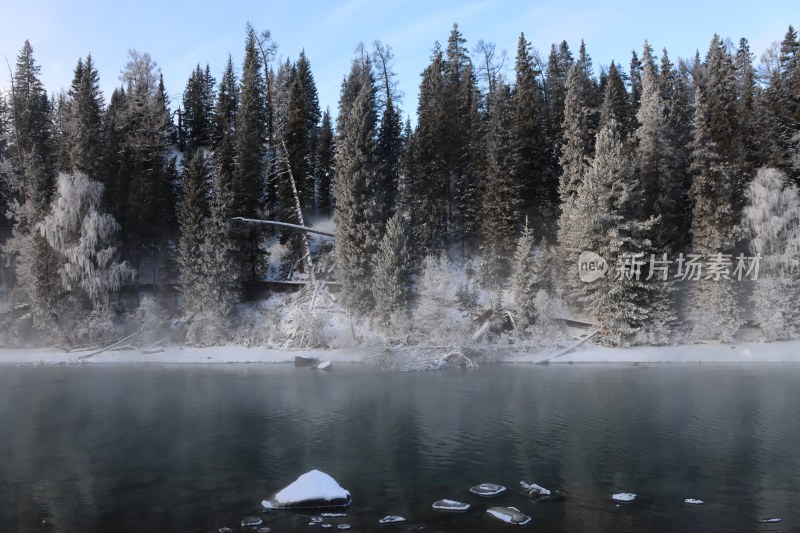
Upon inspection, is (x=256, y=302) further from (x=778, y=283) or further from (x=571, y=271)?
(x=778, y=283)

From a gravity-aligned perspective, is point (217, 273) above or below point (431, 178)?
below

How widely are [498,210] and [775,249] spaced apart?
20605 millimetres

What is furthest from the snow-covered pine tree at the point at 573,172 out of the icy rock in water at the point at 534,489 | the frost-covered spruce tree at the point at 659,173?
the icy rock in water at the point at 534,489

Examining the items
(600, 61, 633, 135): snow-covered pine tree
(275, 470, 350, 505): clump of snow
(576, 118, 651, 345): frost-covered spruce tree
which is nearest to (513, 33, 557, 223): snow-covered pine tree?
(600, 61, 633, 135): snow-covered pine tree

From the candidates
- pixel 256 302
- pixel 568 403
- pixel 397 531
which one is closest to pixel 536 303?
pixel 568 403

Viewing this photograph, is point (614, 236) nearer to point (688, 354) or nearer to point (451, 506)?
point (688, 354)

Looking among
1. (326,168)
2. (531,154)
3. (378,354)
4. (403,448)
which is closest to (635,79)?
(531,154)

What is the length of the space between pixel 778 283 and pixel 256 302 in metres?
39.6

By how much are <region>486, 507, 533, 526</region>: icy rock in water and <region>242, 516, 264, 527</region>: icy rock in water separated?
17.6ft

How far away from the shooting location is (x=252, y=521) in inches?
516

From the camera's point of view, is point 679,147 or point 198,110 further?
point 198,110

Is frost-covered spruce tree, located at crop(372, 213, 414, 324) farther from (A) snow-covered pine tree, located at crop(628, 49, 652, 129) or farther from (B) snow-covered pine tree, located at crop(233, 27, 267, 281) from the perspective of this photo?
(A) snow-covered pine tree, located at crop(628, 49, 652, 129)

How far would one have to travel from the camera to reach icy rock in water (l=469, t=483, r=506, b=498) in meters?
15.0

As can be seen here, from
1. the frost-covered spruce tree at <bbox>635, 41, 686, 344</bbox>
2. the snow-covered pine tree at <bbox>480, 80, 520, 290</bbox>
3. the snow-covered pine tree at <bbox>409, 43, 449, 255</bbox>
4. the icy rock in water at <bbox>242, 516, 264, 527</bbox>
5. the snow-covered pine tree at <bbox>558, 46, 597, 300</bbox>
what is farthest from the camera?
the snow-covered pine tree at <bbox>409, 43, 449, 255</bbox>
